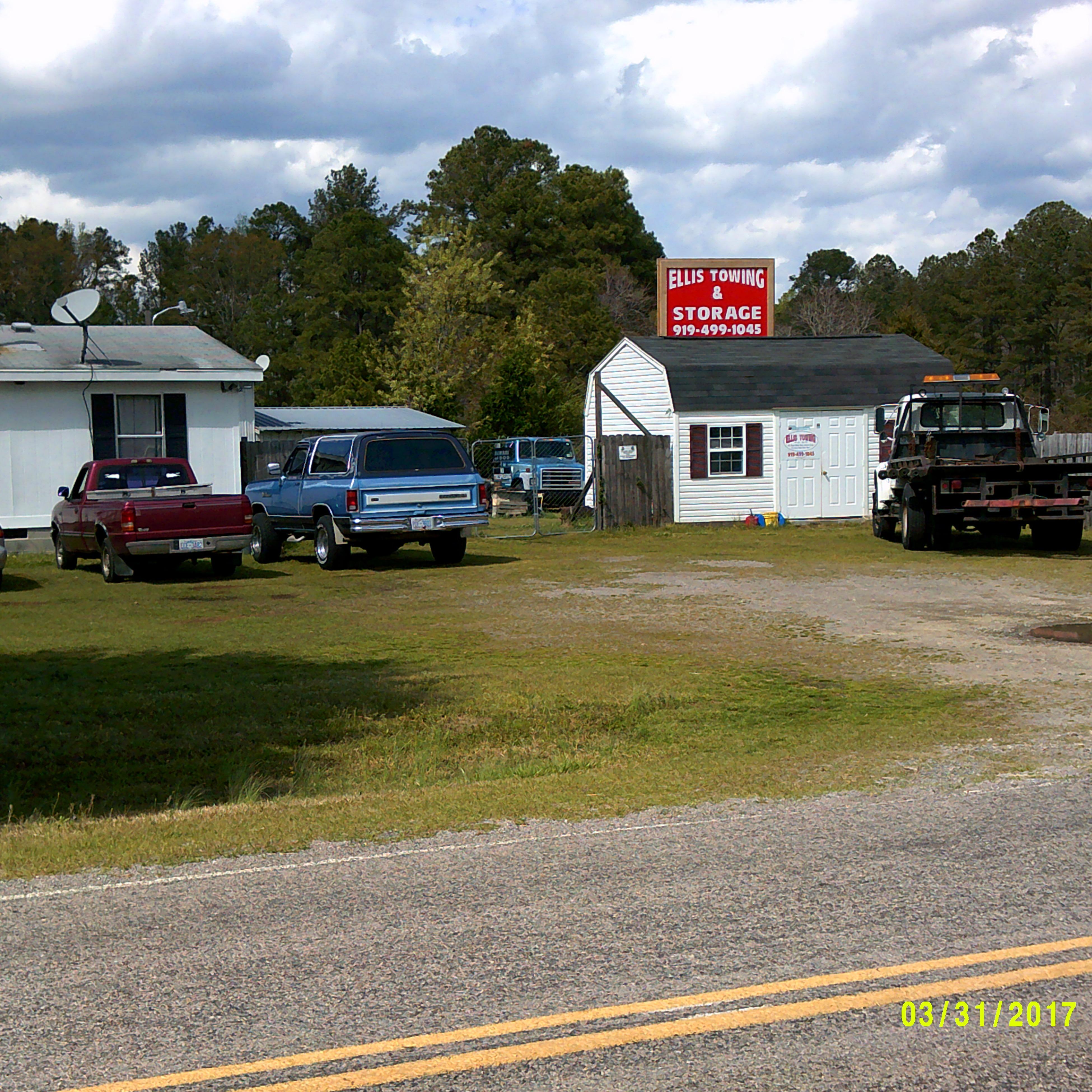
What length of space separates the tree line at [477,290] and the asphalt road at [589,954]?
4303 cm

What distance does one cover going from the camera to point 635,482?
29234mm

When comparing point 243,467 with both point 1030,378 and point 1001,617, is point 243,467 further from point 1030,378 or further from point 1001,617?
point 1030,378

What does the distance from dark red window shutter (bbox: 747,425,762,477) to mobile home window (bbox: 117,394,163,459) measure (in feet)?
41.4

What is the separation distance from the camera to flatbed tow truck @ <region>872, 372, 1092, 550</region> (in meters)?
20.2

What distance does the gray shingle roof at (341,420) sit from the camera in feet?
120

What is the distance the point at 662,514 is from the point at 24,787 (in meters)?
22.3

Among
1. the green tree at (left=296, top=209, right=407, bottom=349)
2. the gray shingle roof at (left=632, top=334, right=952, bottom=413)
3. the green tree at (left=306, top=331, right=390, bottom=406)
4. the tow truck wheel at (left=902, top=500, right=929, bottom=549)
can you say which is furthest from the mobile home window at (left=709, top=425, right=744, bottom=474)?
the green tree at (left=296, top=209, right=407, bottom=349)

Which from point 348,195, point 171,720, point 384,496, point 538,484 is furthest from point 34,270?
point 171,720

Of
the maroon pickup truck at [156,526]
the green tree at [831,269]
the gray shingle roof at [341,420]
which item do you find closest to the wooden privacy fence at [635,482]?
the gray shingle roof at [341,420]

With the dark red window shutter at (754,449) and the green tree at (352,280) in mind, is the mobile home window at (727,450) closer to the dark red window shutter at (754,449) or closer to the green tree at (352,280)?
the dark red window shutter at (754,449)

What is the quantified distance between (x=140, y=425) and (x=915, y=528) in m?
14.8

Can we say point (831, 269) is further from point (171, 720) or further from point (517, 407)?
point (171, 720)
